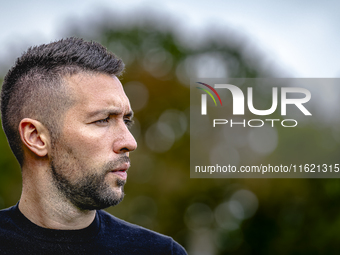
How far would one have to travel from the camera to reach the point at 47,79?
2.86 m

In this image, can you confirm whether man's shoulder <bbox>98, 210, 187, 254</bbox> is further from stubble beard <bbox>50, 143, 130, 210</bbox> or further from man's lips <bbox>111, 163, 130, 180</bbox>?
man's lips <bbox>111, 163, 130, 180</bbox>

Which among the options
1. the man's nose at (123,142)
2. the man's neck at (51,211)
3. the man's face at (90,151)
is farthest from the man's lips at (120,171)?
the man's neck at (51,211)

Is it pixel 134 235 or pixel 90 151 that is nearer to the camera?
pixel 90 151

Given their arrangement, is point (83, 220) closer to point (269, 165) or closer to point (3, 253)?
point (3, 253)

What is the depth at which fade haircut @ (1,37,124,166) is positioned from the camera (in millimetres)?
2807

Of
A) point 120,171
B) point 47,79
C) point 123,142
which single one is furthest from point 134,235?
point 47,79

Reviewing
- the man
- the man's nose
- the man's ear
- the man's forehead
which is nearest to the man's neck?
the man

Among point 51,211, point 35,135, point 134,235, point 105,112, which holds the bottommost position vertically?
point 134,235

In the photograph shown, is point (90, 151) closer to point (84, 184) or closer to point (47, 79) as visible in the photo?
point (84, 184)

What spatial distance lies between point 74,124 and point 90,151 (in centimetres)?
23

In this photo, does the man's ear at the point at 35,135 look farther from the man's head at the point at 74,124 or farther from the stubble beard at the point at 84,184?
the stubble beard at the point at 84,184

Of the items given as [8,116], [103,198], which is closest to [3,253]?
[103,198]

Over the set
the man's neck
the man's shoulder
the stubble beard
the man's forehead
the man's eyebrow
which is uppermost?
the man's forehead

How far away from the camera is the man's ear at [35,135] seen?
2812 mm
